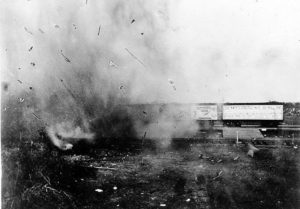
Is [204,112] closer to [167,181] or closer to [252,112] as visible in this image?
[252,112]

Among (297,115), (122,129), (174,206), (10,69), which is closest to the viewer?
(174,206)

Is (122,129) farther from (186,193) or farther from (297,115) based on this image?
(297,115)

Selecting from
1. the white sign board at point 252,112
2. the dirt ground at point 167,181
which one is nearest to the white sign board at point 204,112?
the white sign board at point 252,112

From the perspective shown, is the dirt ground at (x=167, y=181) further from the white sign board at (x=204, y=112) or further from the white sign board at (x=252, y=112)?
the white sign board at (x=252, y=112)

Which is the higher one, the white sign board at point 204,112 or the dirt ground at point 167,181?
the white sign board at point 204,112

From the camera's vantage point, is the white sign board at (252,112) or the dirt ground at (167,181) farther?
the white sign board at (252,112)

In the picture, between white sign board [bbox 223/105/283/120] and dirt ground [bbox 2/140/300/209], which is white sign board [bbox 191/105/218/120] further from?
dirt ground [bbox 2/140/300/209]

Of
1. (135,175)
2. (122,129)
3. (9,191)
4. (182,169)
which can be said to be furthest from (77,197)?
(122,129)

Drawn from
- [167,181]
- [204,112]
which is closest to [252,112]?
[204,112]
